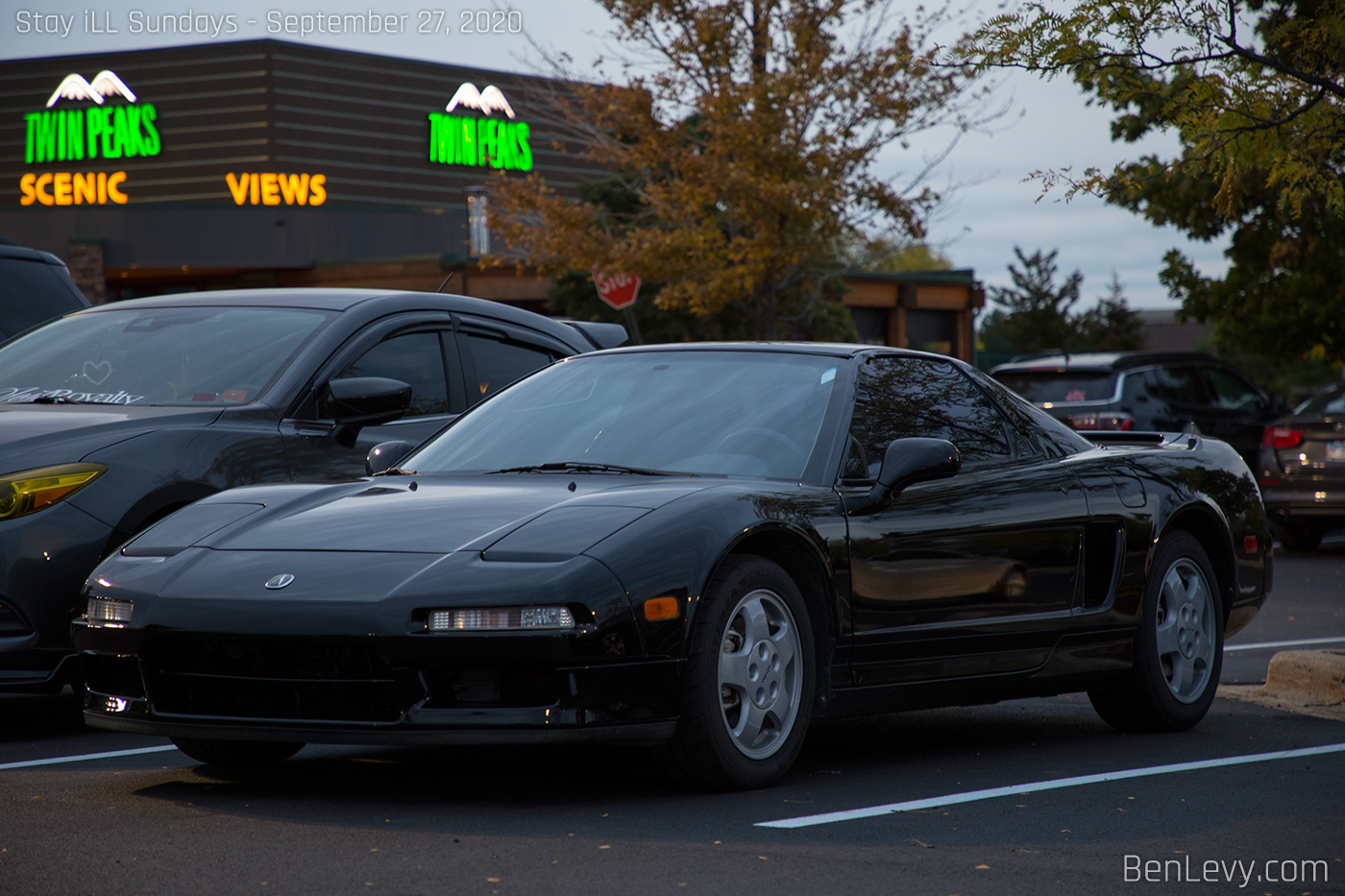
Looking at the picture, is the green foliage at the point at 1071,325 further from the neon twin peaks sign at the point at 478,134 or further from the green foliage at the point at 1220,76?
the green foliage at the point at 1220,76

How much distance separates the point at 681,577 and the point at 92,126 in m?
38.9

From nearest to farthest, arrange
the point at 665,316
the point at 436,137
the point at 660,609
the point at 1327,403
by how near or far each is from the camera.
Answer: the point at 660,609 < the point at 1327,403 < the point at 665,316 < the point at 436,137

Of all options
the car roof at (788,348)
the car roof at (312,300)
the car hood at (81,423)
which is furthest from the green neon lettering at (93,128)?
the car roof at (788,348)

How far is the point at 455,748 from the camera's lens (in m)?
5.99

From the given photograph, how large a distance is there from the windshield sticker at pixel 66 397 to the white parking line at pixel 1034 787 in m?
3.45

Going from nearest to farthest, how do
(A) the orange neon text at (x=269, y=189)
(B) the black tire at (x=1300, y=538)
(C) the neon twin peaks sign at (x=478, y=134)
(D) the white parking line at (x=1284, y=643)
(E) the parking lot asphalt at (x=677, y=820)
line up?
(E) the parking lot asphalt at (x=677, y=820) → (D) the white parking line at (x=1284, y=643) → (B) the black tire at (x=1300, y=538) → (A) the orange neon text at (x=269, y=189) → (C) the neon twin peaks sign at (x=478, y=134)

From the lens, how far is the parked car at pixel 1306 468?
15547 millimetres

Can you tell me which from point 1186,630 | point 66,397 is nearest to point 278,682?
point 66,397

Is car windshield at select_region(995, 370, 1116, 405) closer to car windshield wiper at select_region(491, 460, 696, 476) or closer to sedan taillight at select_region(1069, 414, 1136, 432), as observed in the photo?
sedan taillight at select_region(1069, 414, 1136, 432)

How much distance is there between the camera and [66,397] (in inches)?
273

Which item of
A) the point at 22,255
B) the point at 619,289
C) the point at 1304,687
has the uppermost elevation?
the point at 619,289

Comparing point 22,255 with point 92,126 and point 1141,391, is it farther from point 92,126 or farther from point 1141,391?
point 92,126

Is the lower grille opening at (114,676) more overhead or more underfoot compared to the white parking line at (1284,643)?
more overhead

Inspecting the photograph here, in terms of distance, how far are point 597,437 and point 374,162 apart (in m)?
36.5
